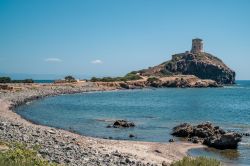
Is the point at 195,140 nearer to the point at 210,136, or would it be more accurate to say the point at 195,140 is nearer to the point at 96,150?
the point at 210,136

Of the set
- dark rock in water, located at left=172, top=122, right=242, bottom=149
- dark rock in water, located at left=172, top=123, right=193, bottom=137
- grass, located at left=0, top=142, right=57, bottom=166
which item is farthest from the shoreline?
dark rock in water, located at left=172, top=123, right=193, bottom=137

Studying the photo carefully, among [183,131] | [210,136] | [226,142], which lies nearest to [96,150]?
[226,142]

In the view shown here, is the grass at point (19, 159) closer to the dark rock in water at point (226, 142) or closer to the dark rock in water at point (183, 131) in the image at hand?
the dark rock in water at point (226, 142)

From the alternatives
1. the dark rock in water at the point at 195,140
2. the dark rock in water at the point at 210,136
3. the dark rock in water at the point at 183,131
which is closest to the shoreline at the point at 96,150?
the dark rock in water at the point at 195,140

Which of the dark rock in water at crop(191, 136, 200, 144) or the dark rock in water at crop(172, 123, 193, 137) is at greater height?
the dark rock in water at crop(172, 123, 193, 137)

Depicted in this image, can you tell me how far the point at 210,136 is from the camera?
4244 cm

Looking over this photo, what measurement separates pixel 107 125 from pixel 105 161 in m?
30.8

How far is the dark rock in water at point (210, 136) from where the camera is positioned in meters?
38.7

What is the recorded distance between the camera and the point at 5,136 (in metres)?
28.5

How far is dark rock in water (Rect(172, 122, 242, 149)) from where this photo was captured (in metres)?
38.7

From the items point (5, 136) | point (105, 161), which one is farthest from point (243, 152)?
point (5, 136)

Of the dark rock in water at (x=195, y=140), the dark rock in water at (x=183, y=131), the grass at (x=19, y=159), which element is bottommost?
the dark rock in water at (x=195, y=140)

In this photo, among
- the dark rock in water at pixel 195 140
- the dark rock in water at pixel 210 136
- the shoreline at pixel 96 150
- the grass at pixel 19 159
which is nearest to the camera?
the grass at pixel 19 159

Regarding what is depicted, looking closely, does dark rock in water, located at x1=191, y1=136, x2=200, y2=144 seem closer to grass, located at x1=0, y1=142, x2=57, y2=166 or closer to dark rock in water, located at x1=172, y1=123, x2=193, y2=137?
dark rock in water, located at x1=172, y1=123, x2=193, y2=137
